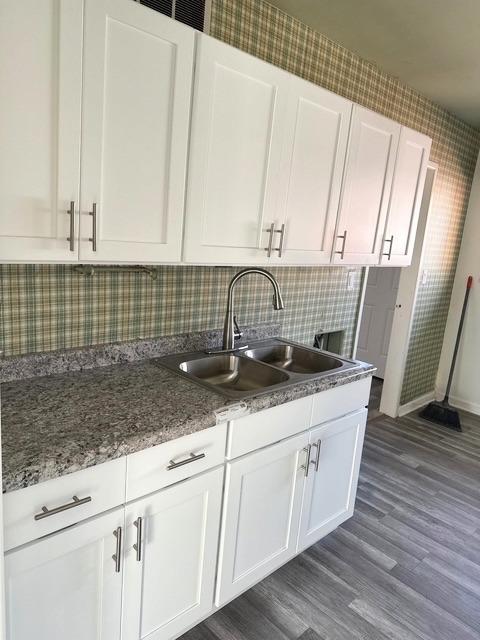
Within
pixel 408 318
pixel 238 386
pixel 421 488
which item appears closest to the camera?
pixel 238 386

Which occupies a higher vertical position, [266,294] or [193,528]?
[266,294]

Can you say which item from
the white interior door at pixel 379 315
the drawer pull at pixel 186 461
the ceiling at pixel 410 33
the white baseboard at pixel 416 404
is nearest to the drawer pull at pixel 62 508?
the drawer pull at pixel 186 461

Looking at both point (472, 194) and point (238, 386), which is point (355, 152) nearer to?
point (238, 386)

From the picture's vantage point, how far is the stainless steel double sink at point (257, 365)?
6.16ft

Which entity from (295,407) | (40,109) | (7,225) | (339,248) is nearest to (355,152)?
(339,248)

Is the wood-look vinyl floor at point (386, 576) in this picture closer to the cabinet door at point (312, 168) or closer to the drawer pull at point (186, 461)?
the drawer pull at point (186, 461)

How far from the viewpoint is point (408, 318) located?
12.4 feet

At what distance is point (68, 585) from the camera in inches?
47.0

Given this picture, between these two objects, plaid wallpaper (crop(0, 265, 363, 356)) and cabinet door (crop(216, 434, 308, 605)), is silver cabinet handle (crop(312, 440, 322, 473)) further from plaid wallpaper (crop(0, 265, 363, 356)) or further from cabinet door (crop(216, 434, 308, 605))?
plaid wallpaper (crop(0, 265, 363, 356))

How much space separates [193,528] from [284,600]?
0.70 metres

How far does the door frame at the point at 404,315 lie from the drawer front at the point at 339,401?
1.76 m

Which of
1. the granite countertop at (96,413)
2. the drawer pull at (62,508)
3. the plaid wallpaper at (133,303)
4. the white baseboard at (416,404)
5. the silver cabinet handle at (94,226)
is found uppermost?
the silver cabinet handle at (94,226)

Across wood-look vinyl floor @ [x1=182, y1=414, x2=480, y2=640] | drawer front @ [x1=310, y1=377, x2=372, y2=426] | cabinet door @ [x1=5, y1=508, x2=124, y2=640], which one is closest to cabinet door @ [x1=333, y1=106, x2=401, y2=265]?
drawer front @ [x1=310, y1=377, x2=372, y2=426]

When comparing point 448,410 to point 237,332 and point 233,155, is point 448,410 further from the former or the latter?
point 233,155
